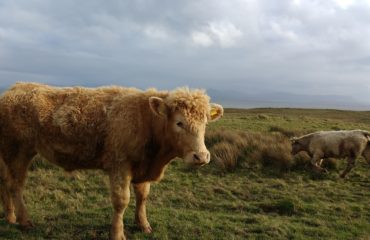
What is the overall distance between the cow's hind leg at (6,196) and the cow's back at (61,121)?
1.94 feet

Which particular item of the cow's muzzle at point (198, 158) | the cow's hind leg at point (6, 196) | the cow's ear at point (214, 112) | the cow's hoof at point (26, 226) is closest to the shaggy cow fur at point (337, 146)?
the cow's ear at point (214, 112)

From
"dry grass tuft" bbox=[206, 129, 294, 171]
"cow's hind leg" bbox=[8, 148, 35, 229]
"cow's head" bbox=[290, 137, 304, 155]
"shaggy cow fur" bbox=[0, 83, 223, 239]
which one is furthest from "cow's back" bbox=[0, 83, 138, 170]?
"cow's head" bbox=[290, 137, 304, 155]

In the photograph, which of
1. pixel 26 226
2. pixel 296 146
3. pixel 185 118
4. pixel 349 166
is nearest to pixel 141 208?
pixel 26 226

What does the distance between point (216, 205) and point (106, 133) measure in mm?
3513

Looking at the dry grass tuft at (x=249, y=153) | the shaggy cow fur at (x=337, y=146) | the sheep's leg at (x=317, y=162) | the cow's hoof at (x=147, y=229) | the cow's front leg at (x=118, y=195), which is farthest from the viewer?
the shaggy cow fur at (x=337, y=146)

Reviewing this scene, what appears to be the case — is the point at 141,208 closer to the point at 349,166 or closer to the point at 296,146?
the point at 349,166

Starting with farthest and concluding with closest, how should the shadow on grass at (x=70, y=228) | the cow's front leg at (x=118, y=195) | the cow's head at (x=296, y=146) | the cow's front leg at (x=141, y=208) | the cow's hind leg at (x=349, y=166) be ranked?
the cow's head at (x=296, y=146), the cow's hind leg at (x=349, y=166), the cow's front leg at (x=141, y=208), the shadow on grass at (x=70, y=228), the cow's front leg at (x=118, y=195)

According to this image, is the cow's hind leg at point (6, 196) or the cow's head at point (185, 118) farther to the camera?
the cow's hind leg at point (6, 196)

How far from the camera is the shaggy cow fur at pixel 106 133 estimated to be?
654 centimetres

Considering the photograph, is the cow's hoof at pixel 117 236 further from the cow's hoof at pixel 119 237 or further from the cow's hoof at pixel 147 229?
the cow's hoof at pixel 147 229

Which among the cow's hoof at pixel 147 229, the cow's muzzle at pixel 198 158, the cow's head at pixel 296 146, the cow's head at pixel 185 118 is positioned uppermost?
the cow's head at pixel 185 118

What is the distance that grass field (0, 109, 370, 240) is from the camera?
7387 millimetres

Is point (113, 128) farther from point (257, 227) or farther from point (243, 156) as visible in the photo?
point (243, 156)

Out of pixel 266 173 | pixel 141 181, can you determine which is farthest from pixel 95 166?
pixel 266 173
